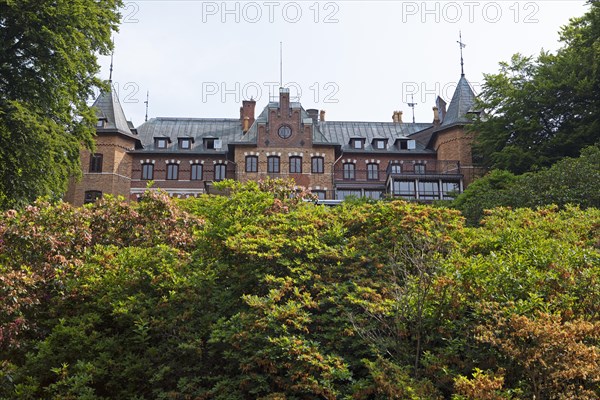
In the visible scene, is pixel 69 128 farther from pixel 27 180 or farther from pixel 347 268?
pixel 347 268

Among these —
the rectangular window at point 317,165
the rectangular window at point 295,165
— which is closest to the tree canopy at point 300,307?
the rectangular window at point 295,165

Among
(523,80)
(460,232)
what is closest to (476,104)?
(523,80)

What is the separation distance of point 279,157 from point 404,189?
9.05m

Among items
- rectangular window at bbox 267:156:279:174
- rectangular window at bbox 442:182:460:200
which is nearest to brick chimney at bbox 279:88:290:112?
rectangular window at bbox 267:156:279:174

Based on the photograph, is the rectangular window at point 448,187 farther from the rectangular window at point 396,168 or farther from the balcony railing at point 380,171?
the rectangular window at point 396,168

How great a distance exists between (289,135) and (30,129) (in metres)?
26.5

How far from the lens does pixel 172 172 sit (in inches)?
1775

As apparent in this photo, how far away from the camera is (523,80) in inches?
1518

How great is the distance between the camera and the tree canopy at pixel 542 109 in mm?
32719

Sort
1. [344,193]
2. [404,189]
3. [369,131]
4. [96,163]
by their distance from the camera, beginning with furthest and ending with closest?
[369,131] < [344,193] < [96,163] < [404,189]

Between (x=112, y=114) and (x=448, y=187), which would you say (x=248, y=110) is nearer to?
(x=112, y=114)

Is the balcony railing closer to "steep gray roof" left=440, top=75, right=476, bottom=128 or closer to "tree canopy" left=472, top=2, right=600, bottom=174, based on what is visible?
"steep gray roof" left=440, top=75, right=476, bottom=128

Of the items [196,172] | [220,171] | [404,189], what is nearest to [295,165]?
[220,171]

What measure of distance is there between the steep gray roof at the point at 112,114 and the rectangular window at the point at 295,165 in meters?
11.2
